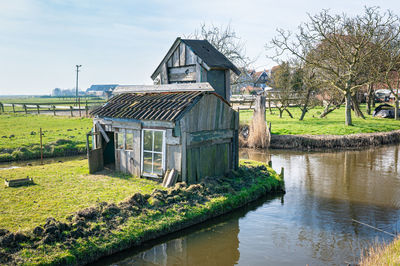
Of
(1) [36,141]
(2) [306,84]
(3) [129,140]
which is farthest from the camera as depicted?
(2) [306,84]

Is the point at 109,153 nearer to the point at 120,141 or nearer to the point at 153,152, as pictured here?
the point at 120,141

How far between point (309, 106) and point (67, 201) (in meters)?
29.1

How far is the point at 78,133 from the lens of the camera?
88.9 feet

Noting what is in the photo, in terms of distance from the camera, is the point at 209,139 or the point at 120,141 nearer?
the point at 209,139

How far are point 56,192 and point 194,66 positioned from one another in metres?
7.69

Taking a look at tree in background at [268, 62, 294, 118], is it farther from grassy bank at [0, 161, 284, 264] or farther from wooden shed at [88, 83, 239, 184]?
grassy bank at [0, 161, 284, 264]

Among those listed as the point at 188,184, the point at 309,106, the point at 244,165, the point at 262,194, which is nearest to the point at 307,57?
the point at 309,106

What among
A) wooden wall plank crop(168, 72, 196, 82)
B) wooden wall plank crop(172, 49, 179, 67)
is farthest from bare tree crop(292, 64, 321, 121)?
wooden wall plank crop(172, 49, 179, 67)

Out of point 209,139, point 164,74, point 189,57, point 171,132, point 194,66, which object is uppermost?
point 189,57

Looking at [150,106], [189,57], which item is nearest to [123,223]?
[150,106]

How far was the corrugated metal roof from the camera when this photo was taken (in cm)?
1289

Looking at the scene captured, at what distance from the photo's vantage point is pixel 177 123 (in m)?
12.5

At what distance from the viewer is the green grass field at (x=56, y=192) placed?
380 inches

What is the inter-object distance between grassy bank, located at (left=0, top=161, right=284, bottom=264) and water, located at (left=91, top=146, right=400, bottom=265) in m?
0.36
